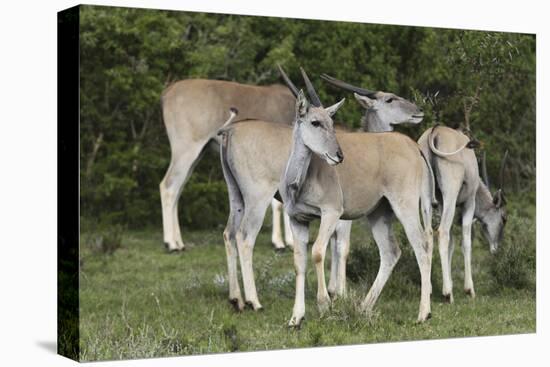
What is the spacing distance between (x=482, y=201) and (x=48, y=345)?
490cm

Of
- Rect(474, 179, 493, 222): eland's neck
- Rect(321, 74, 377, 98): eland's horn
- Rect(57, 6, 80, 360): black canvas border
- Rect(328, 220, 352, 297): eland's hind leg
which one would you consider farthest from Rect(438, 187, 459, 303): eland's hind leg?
Rect(57, 6, 80, 360): black canvas border

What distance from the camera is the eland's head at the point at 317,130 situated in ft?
33.4

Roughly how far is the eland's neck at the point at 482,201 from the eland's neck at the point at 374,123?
1348 mm

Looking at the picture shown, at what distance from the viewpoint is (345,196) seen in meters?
10.9

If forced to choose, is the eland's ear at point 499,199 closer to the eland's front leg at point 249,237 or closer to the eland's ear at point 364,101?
the eland's ear at point 364,101

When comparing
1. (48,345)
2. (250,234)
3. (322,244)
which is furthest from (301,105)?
(48,345)

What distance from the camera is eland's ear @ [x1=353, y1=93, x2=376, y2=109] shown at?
469 inches

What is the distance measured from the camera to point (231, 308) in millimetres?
11094

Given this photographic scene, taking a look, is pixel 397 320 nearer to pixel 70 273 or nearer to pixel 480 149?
pixel 480 149

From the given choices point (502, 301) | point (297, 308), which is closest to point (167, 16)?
point (297, 308)

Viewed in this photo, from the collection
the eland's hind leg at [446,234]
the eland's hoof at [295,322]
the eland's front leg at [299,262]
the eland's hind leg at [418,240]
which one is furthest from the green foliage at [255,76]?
the eland's hoof at [295,322]

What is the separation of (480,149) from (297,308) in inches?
120

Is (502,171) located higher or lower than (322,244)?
higher

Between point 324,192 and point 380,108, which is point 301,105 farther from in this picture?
point 380,108
